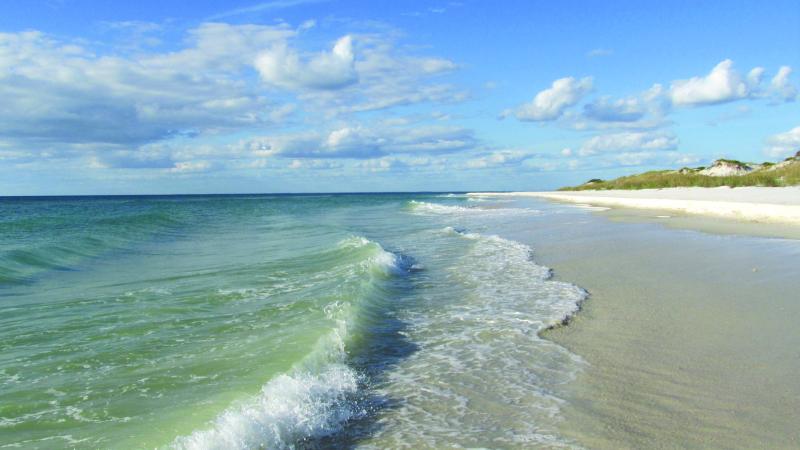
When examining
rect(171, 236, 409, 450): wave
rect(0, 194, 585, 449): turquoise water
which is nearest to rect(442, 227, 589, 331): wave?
rect(0, 194, 585, 449): turquoise water

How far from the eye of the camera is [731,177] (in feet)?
161

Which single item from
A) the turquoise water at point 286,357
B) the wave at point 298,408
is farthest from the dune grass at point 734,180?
the wave at point 298,408

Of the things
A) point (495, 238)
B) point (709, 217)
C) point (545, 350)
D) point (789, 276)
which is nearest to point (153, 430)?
point (545, 350)

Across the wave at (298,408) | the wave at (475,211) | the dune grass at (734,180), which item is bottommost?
the wave at (298,408)

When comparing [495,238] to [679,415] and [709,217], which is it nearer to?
[709,217]

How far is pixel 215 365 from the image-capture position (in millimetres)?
6680

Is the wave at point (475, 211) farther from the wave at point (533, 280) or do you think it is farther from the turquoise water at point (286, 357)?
the turquoise water at point (286, 357)

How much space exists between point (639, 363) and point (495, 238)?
14.5 metres

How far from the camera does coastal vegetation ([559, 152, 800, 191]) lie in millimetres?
42438

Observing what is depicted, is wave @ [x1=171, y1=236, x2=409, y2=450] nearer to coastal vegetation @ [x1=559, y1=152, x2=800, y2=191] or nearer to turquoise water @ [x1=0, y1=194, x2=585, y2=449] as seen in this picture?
turquoise water @ [x1=0, y1=194, x2=585, y2=449]

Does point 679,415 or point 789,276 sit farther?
point 789,276

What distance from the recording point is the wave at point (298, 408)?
15.6ft

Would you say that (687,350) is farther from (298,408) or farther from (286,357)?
(286,357)

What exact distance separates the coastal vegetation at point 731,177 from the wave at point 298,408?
44231 mm
